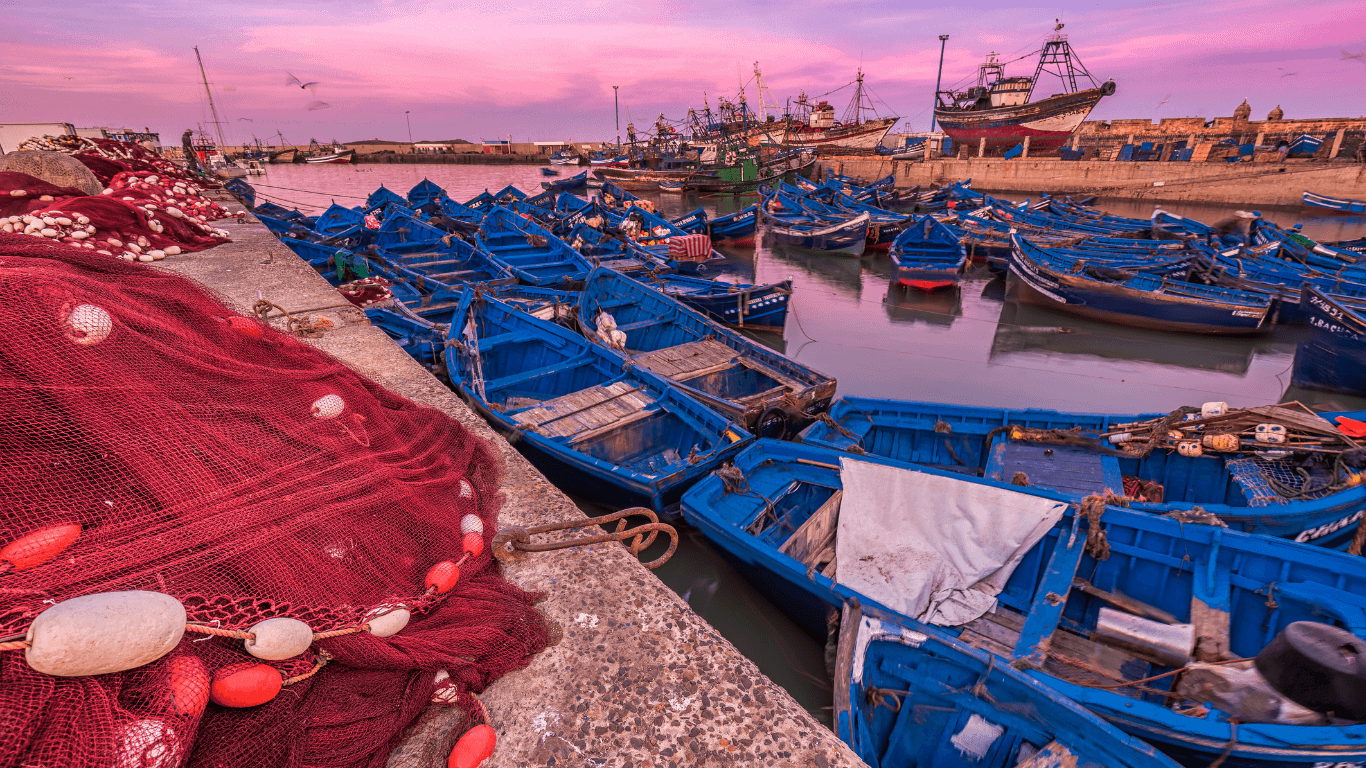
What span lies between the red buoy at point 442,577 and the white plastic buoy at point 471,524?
1.34 feet

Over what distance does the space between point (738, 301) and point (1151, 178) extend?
39.6 metres

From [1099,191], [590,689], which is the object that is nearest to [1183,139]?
[1099,191]

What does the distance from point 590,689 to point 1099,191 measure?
48.5 meters

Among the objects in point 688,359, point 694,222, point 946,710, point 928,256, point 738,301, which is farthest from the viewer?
point 694,222

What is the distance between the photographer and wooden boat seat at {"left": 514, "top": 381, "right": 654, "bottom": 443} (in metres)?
6.81

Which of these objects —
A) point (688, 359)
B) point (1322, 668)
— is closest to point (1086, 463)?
point (1322, 668)

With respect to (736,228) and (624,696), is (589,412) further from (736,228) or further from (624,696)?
(736,228)

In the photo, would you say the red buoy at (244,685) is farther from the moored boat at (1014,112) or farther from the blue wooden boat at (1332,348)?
the moored boat at (1014,112)

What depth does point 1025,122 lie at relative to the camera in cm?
4662

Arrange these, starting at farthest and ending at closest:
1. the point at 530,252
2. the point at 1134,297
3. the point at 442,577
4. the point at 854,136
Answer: the point at 854,136, the point at 530,252, the point at 1134,297, the point at 442,577

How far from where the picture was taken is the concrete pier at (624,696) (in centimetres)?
219

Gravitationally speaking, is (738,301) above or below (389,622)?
below

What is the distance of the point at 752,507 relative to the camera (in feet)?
18.9

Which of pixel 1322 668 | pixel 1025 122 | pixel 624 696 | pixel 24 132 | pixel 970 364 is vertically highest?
pixel 1025 122
